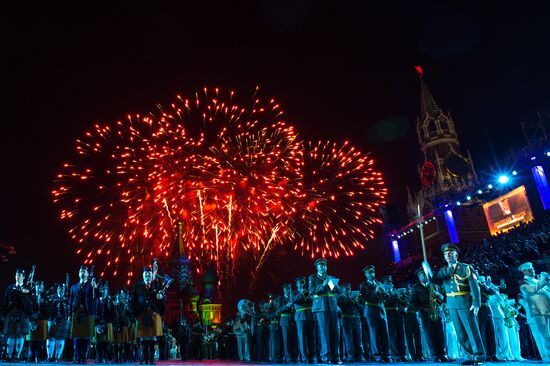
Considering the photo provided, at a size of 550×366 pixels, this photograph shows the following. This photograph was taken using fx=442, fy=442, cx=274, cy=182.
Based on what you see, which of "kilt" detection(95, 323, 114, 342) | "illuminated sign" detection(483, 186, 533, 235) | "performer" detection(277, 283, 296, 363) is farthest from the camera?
"illuminated sign" detection(483, 186, 533, 235)

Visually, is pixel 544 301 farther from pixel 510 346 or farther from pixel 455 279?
pixel 455 279

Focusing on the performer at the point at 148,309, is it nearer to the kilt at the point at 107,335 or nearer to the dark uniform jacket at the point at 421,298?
the kilt at the point at 107,335

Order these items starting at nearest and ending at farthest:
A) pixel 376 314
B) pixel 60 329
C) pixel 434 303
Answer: pixel 434 303, pixel 376 314, pixel 60 329

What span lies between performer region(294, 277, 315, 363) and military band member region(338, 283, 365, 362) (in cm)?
82

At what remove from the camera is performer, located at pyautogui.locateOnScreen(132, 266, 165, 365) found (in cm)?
1066

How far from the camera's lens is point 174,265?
3978cm

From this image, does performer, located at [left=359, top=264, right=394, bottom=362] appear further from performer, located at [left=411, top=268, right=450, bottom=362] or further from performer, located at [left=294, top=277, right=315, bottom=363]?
performer, located at [left=294, top=277, right=315, bottom=363]

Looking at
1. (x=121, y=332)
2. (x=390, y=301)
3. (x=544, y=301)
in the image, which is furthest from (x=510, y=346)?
(x=121, y=332)

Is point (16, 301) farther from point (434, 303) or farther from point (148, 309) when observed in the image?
point (434, 303)

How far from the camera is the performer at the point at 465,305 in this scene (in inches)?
324

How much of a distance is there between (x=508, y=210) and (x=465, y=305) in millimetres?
45044

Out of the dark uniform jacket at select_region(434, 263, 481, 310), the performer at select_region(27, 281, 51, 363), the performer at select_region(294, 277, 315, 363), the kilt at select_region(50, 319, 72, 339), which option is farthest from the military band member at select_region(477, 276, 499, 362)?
the performer at select_region(27, 281, 51, 363)

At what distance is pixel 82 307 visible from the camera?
11.3m

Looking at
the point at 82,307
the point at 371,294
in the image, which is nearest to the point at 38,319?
the point at 82,307
